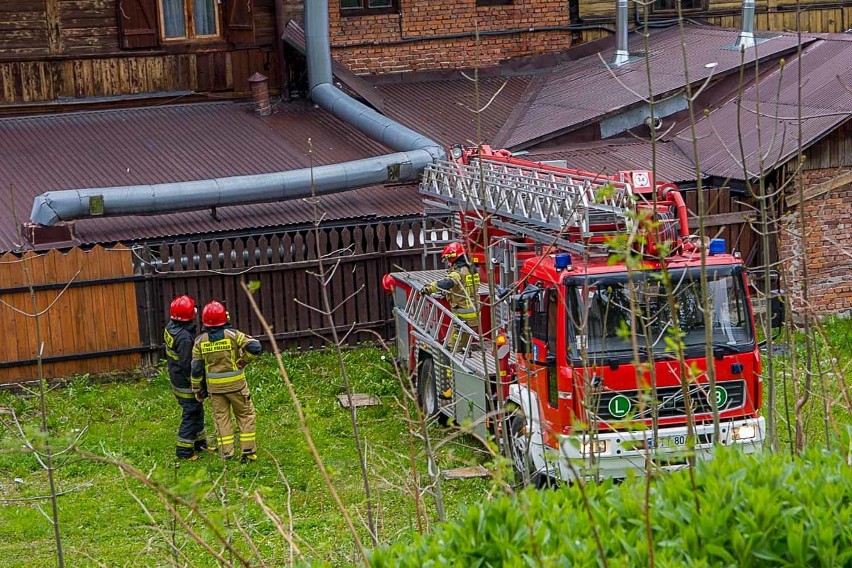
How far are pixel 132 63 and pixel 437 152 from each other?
5.60 meters

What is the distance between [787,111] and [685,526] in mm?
13522

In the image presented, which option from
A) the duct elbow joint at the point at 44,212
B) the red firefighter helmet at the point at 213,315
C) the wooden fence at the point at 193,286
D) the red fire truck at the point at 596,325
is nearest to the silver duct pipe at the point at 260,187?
the duct elbow joint at the point at 44,212

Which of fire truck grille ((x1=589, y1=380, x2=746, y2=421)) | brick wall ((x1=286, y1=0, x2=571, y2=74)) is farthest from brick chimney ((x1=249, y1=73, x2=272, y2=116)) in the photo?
fire truck grille ((x1=589, y1=380, x2=746, y2=421))

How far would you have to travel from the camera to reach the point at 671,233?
455 inches

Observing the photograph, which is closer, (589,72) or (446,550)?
(446,550)

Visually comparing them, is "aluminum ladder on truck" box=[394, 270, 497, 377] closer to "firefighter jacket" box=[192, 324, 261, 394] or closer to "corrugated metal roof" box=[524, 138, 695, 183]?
"firefighter jacket" box=[192, 324, 261, 394]

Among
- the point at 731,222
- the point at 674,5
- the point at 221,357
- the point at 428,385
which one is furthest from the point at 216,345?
the point at 674,5

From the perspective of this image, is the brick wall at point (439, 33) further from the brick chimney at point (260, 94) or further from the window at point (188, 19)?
the brick chimney at point (260, 94)

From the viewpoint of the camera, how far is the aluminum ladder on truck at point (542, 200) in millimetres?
11344

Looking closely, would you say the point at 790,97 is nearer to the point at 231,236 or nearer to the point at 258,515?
the point at 231,236

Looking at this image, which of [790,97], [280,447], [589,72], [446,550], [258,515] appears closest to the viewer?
[446,550]

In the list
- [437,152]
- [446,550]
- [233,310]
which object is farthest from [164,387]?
[446,550]

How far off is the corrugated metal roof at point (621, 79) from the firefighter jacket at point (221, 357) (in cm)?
690

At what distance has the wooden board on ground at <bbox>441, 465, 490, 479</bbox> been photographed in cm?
1233
